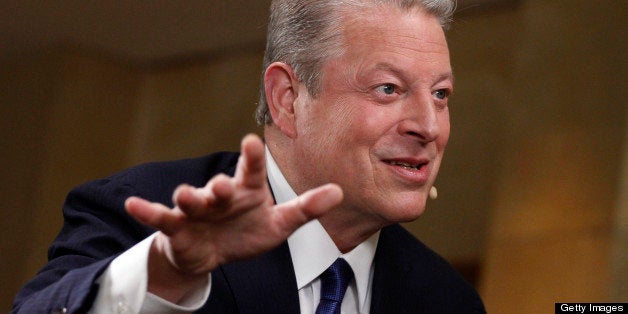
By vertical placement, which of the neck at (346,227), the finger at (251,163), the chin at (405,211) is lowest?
the neck at (346,227)

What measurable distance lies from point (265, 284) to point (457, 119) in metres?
2.51

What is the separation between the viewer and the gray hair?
Result: 2016 mm

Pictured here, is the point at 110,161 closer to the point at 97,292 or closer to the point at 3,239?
the point at 3,239

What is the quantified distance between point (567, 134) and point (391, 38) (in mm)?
1994

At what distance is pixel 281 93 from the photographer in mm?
2092

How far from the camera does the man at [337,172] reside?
1830 millimetres

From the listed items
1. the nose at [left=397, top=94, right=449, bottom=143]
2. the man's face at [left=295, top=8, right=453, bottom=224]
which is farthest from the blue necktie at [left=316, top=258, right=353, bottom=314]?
the nose at [left=397, top=94, right=449, bottom=143]

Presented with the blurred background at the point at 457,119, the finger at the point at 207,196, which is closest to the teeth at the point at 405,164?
the finger at the point at 207,196

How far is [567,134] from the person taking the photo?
382 centimetres

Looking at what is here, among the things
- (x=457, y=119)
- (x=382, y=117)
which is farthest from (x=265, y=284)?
(x=457, y=119)

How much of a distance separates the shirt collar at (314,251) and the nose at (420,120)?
0.79 feet

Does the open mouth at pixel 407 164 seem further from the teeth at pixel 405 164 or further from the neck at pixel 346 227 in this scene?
the neck at pixel 346 227

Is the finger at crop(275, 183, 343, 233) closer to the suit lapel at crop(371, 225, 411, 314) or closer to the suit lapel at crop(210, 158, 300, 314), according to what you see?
the suit lapel at crop(210, 158, 300, 314)

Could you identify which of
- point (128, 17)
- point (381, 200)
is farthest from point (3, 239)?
point (381, 200)
